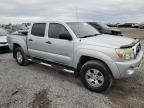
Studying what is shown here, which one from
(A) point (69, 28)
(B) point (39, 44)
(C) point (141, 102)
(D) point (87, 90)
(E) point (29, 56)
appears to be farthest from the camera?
(E) point (29, 56)

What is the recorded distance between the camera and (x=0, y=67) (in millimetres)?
6742

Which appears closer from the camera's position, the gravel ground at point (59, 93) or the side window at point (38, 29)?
the gravel ground at point (59, 93)

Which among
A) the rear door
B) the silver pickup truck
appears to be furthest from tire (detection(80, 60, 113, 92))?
the rear door

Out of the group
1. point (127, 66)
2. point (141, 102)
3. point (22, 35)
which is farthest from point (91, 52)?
point (22, 35)

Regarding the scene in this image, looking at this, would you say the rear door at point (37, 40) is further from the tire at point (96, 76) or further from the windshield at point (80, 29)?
the tire at point (96, 76)

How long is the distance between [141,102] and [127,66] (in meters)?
0.86

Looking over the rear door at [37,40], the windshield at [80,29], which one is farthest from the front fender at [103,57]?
the rear door at [37,40]

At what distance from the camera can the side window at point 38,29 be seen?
5.58 m

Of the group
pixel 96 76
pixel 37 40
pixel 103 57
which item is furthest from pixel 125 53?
pixel 37 40

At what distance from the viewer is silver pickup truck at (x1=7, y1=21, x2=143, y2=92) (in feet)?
12.7

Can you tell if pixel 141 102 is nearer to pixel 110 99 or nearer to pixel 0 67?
pixel 110 99

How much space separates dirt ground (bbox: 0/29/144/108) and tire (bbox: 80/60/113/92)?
0.18 metres

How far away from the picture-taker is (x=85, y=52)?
4.26m

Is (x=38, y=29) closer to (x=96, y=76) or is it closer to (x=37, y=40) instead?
(x=37, y=40)
